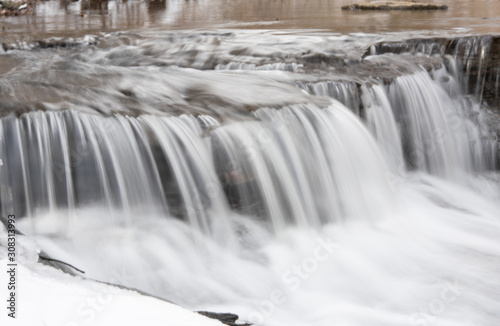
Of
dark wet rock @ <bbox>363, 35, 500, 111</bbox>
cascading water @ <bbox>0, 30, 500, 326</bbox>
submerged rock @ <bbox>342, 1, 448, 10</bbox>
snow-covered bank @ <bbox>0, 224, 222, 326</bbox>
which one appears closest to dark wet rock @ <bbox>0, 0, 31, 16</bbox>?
submerged rock @ <bbox>342, 1, 448, 10</bbox>

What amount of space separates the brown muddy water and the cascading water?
9.94 feet

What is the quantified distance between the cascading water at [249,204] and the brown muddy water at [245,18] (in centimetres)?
303

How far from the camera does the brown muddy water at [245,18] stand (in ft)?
26.5

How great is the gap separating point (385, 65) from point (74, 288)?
4.60 metres

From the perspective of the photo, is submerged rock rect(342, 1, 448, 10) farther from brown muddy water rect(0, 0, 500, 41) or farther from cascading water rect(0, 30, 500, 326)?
cascading water rect(0, 30, 500, 326)

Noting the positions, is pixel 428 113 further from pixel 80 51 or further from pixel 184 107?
pixel 80 51

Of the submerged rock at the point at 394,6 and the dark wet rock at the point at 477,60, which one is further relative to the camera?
the submerged rock at the point at 394,6

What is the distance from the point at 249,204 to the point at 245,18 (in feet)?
20.9

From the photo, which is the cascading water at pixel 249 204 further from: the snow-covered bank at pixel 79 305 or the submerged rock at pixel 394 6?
the submerged rock at pixel 394 6

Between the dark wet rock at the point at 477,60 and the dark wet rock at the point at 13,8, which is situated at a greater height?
the dark wet rock at the point at 13,8

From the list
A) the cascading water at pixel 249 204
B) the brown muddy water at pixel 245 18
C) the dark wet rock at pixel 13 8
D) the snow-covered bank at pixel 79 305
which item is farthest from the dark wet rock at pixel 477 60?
the dark wet rock at pixel 13 8

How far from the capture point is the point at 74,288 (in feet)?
7.59

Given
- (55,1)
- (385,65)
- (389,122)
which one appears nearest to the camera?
(389,122)

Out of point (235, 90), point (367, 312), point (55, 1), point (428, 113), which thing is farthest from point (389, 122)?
point (55, 1)
